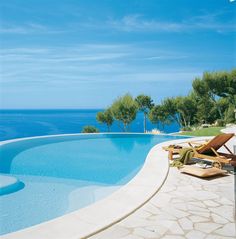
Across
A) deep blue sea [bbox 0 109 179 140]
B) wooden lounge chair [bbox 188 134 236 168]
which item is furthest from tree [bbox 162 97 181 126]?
wooden lounge chair [bbox 188 134 236 168]

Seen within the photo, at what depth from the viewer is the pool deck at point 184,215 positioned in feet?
10.5

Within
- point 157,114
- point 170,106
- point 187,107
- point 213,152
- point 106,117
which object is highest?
point 170,106

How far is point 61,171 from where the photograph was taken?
8164mm

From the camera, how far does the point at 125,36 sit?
24.8 meters

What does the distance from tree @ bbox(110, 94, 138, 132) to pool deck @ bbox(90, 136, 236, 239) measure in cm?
1751

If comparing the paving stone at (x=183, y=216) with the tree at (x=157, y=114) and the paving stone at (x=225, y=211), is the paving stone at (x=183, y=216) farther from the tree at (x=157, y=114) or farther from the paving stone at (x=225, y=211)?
the tree at (x=157, y=114)

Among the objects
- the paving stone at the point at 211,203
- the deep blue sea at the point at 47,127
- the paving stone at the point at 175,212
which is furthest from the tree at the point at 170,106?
the paving stone at the point at 175,212

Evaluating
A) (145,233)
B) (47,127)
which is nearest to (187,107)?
(47,127)

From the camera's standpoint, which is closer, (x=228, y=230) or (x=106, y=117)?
(x=228, y=230)

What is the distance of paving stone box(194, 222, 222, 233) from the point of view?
3.31 metres

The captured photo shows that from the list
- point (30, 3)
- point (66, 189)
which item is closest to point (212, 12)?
point (30, 3)

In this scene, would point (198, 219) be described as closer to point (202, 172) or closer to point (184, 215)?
point (184, 215)

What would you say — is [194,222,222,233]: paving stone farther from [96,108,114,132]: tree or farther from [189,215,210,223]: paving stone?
[96,108,114,132]: tree

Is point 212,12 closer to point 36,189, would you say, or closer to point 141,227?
point 36,189
